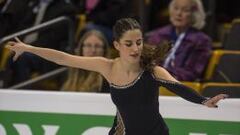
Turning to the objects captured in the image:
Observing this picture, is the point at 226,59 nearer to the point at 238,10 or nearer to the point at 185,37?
the point at 185,37

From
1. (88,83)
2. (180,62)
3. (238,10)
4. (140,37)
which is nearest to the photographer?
(140,37)

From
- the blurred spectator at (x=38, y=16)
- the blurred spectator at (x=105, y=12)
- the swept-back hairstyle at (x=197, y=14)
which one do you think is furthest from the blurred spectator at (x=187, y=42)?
the blurred spectator at (x=38, y=16)

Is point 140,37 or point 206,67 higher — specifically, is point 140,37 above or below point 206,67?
above

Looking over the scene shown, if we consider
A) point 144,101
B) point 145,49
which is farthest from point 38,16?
point 144,101

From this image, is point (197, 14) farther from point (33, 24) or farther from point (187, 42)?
point (33, 24)

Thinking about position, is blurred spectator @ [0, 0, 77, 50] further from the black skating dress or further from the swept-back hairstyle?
the black skating dress

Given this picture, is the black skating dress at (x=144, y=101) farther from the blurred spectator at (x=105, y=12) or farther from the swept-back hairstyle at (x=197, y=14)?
the blurred spectator at (x=105, y=12)

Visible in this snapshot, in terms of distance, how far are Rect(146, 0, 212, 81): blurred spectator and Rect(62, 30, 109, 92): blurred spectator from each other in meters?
0.56

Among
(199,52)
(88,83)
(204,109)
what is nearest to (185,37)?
(199,52)

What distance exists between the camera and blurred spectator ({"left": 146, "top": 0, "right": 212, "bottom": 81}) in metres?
5.31

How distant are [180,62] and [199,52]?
0.19 meters

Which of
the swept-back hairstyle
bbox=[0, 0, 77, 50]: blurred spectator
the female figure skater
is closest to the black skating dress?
the female figure skater

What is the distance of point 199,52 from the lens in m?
5.38

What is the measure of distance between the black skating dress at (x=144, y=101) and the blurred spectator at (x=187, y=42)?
1.86 metres
